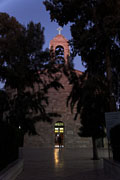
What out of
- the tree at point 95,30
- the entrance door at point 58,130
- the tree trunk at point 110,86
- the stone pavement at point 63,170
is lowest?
the stone pavement at point 63,170

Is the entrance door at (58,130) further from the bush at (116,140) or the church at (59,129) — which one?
the bush at (116,140)

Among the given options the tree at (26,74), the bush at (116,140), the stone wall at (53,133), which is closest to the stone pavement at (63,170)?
the bush at (116,140)

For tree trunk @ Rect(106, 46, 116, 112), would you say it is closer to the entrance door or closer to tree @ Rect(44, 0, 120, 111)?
tree @ Rect(44, 0, 120, 111)

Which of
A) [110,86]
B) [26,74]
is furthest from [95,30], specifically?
[26,74]

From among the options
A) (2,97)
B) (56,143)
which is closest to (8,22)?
(2,97)

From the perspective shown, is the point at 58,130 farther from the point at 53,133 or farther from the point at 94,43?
the point at 94,43

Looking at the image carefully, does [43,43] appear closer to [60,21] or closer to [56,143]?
[60,21]

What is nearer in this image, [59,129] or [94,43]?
[94,43]

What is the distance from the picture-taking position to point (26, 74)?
40.6 feet

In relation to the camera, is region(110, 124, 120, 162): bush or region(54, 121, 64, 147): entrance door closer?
region(110, 124, 120, 162): bush

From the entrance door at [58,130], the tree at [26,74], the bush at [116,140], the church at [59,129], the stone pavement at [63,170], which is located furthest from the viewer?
the entrance door at [58,130]

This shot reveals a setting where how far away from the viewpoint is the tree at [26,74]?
11578mm

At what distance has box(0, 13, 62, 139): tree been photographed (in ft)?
38.0

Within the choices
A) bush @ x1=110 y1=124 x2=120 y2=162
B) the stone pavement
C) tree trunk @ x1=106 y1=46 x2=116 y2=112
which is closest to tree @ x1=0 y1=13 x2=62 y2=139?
the stone pavement
